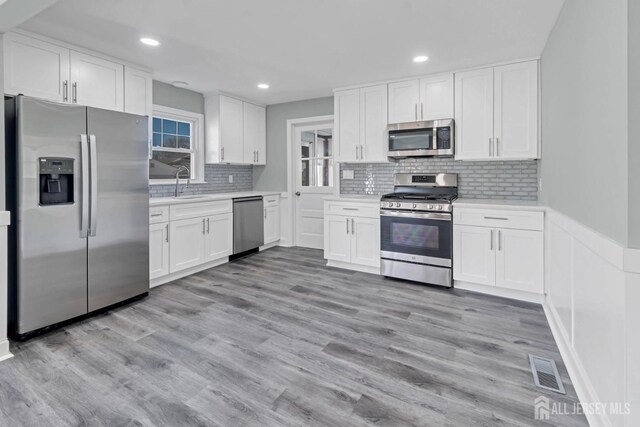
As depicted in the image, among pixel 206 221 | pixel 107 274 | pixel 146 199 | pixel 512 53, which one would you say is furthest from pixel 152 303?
pixel 512 53

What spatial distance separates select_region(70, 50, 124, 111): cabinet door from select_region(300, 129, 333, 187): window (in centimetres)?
278

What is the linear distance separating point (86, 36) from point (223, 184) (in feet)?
8.91

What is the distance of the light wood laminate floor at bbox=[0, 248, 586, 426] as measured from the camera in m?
1.68

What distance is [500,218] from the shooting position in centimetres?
327

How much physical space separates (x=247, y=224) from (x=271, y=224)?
24.8 inches

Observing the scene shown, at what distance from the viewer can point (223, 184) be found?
17.6 ft

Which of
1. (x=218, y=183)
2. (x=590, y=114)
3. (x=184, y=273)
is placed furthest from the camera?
(x=218, y=183)

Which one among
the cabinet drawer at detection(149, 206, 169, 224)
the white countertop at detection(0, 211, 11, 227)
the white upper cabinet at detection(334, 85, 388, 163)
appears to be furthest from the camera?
the white upper cabinet at detection(334, 85, 388, 163)

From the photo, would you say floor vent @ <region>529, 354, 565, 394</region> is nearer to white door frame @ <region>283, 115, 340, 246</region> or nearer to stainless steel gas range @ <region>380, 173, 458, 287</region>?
stainless steel gas range @ <region>380, 173, 458, 287</region>

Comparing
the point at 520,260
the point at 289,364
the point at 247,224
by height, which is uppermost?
the point at 247,224

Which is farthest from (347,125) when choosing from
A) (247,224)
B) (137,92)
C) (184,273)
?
(184,273)

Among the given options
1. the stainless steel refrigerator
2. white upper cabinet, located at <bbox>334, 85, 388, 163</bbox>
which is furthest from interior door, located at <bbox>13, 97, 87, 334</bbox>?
white upper cabinet, located at <bbox>334, 85, 388, 163</bbox>

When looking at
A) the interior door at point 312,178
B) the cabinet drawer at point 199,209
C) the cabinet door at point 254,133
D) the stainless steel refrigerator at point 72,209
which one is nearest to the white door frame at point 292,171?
the interior door at point 312,178

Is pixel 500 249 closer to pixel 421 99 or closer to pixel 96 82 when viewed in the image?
pixel 421 99
